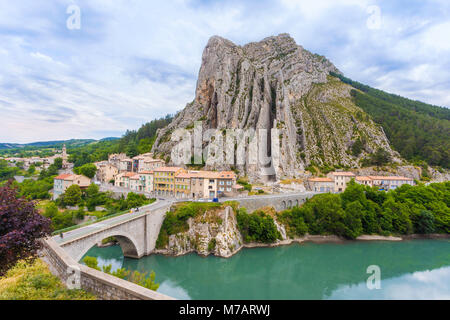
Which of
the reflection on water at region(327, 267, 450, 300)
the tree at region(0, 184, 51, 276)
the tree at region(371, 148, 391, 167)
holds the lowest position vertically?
the reflection on water at region(327, 267, 450, 300)

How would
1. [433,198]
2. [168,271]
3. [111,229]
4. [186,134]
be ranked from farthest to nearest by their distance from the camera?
[186,134], [433,198], [168,271], [111,229]

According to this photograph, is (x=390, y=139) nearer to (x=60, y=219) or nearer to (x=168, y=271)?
(x=168, y=271)

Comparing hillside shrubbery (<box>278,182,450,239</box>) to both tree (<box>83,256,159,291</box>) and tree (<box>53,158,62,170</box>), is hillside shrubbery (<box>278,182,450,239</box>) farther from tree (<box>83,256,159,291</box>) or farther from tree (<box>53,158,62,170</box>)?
tree (<box>53,158,62,170</box>)

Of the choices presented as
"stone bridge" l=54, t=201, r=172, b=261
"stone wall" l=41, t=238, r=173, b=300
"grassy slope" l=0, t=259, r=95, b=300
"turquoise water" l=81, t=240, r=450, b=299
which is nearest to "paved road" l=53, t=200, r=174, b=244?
"stone bridge" l=54, t=201, r=172, b=261

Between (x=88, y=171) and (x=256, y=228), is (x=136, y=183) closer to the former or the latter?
(x=88, y=171)

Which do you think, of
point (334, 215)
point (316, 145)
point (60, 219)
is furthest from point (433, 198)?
point (60, 219)

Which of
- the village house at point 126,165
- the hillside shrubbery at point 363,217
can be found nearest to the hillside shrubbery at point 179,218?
the hillside shrubbery at point 363,217
